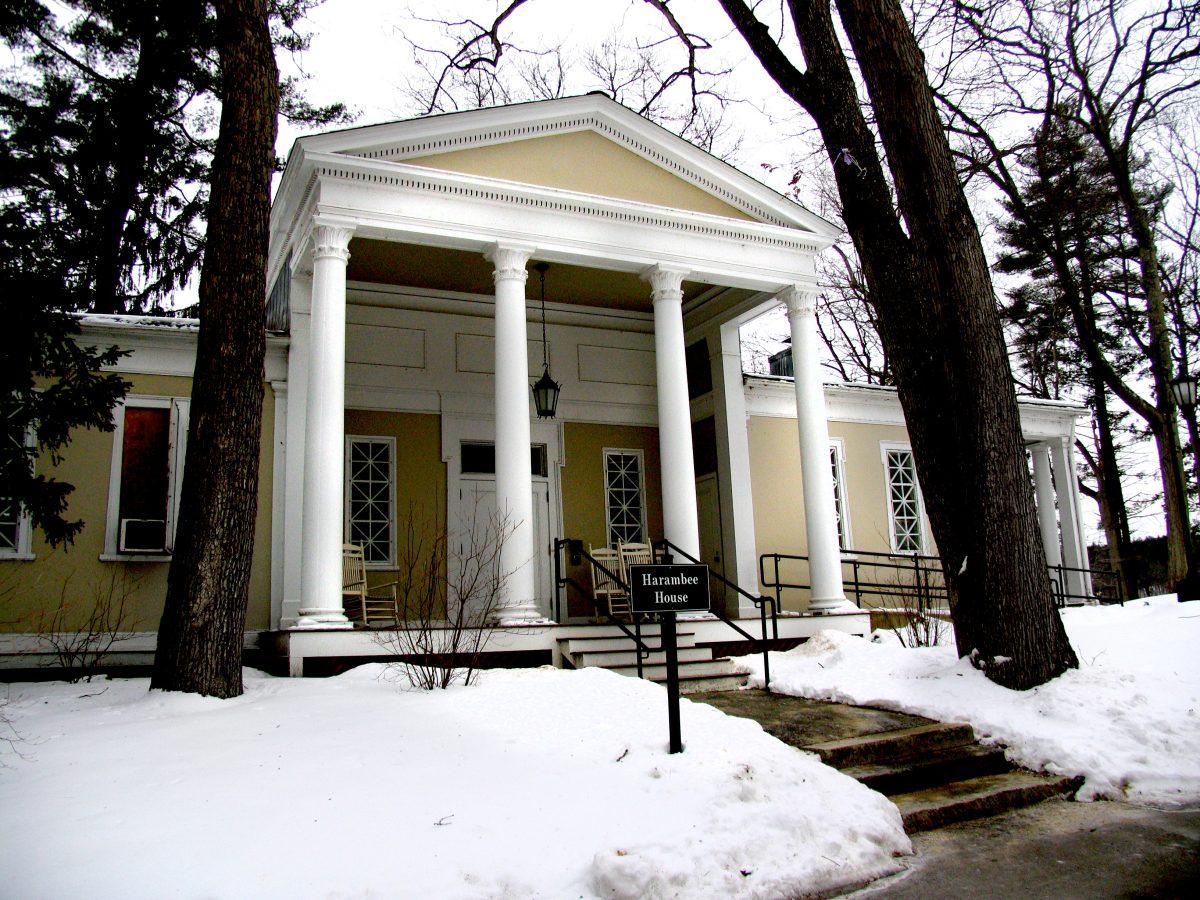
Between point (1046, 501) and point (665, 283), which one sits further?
point (1046, 501)

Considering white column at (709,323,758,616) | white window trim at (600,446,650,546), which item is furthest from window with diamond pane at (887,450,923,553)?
white window trim at (600,446,650,546)

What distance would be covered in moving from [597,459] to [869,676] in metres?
6.37

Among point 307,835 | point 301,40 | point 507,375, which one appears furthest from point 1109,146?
point 307,835

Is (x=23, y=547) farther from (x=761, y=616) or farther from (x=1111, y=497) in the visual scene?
(x=1111, y=497)

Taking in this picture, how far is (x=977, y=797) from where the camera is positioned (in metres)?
5.36

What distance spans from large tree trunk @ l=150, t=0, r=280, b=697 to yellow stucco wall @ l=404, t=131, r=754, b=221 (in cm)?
256

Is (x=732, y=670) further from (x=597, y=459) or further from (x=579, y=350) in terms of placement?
(x=579, y=350)

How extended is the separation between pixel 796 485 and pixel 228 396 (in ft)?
29.9

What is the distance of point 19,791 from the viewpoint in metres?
4.42

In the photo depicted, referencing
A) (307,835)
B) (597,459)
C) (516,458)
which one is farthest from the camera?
(597,459)

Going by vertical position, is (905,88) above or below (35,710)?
above

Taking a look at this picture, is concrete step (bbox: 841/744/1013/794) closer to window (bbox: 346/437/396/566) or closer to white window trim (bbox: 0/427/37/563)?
window (bbox: 346/437/396/566)

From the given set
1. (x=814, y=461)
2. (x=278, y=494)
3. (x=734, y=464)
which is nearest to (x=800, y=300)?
(x=814, y=461)

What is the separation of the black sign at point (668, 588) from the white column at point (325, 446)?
441 cm
